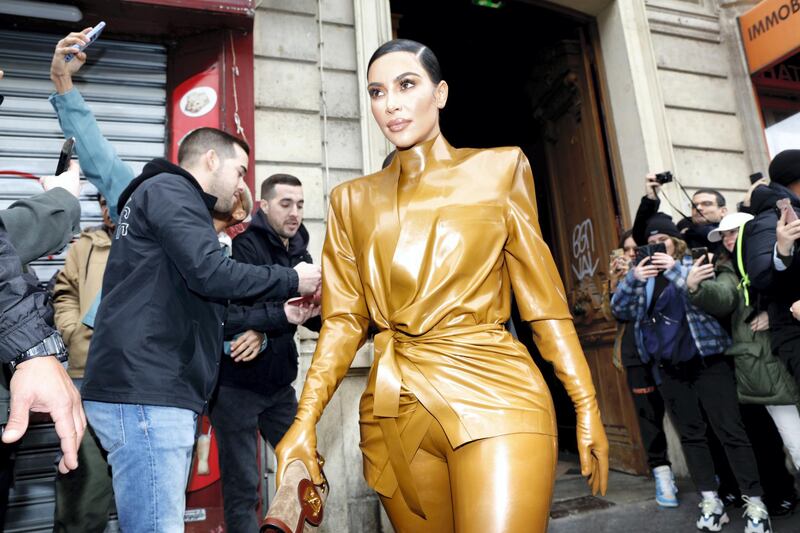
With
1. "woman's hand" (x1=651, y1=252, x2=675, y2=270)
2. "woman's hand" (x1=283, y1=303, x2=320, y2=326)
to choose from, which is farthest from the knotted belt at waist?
"woman's hand" (x1=651, y1=252, x2=675, y2=270)

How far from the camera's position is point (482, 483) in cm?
143

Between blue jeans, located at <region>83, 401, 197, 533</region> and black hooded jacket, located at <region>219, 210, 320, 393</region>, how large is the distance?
952 mm

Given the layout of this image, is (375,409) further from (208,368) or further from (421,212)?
(208,368)

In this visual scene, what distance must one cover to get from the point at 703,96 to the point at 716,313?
10.6 ft

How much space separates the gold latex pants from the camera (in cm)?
140

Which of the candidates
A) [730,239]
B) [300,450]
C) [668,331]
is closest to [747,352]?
[668,331]

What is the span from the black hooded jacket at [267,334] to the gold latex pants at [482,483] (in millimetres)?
1396

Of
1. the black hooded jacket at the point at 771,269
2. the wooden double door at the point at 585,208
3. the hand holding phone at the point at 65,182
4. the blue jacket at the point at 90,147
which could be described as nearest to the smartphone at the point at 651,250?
the black hooded jacket at the point at 771,269

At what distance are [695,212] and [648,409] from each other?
5.57ft

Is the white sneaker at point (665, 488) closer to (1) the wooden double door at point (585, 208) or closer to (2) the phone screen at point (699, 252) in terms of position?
(1) the wooden double door at point (585, 208)

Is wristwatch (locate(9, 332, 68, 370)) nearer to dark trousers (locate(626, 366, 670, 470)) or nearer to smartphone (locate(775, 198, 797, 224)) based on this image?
smartphone (locate(775, 198, 797, 224))

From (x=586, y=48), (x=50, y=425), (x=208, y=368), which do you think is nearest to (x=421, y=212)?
(x=208, y=368)

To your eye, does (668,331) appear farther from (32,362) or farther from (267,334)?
(32,362)

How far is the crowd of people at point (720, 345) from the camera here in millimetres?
3391
